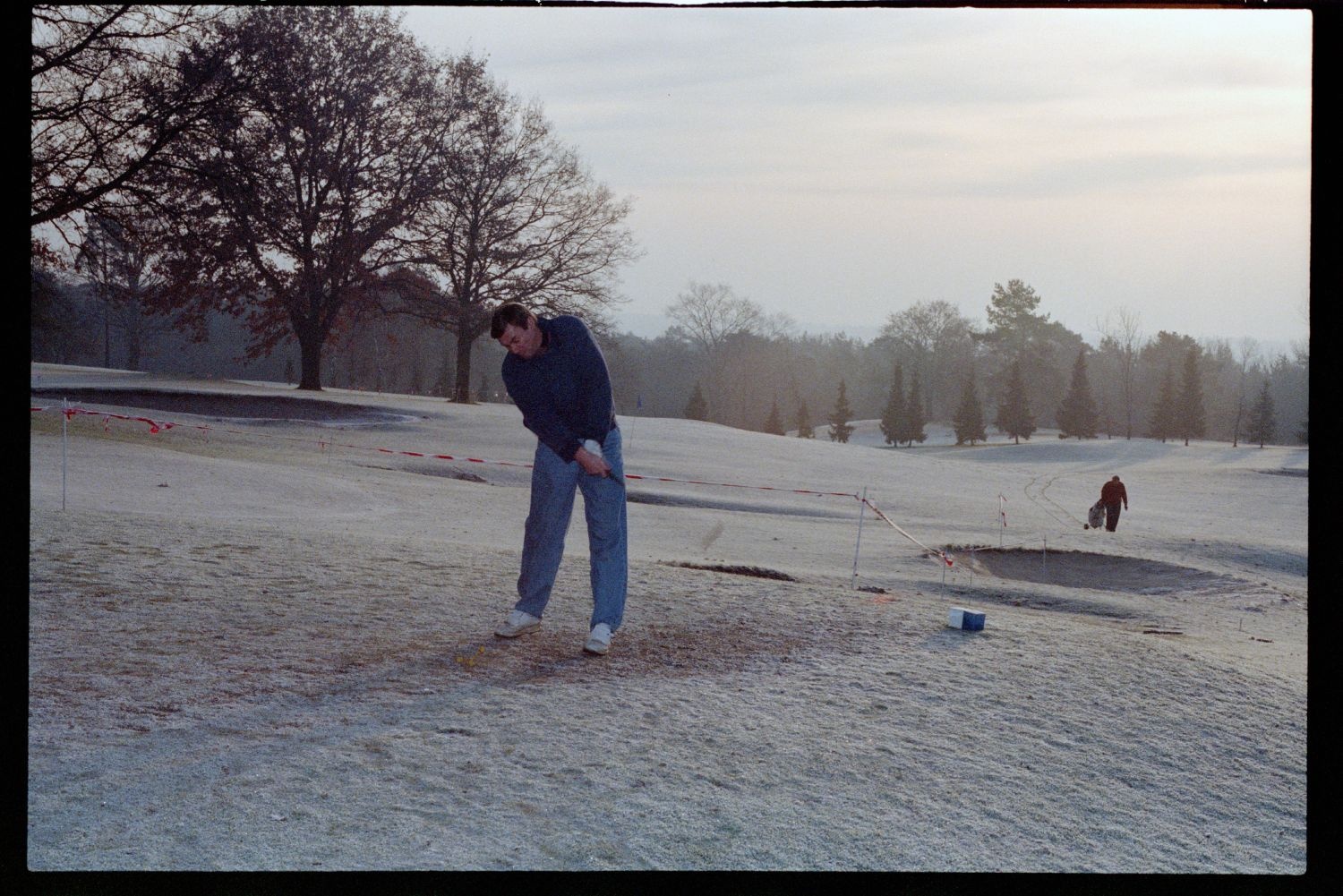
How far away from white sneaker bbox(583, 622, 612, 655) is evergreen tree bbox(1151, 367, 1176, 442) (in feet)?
25.5

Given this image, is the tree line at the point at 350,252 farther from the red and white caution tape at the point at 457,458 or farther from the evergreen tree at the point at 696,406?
the red and white caution tape at the point at 457,458

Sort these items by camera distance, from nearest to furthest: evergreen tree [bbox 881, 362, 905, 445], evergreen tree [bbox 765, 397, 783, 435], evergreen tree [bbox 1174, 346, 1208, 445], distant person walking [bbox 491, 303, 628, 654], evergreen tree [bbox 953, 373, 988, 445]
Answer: distant person walking [bbox 491, 303, 628, 654]
evergreen tree [bbox 1174, 346, 1208, 445]
evergreen tree [bbox 881, 362, 905, 445]
evergreen tree [bbox 953, 373, 988, 445]
evergreen tree [bbox 765, 397, 783, 435]

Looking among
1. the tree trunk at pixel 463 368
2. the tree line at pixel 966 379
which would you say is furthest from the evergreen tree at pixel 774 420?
the tree trunk at pixel 463 368

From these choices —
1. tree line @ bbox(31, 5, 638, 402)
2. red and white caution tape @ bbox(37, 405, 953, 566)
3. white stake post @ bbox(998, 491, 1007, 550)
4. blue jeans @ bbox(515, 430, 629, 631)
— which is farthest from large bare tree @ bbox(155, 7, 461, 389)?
white stake post @ bbox(998, 491, 1007, 550)

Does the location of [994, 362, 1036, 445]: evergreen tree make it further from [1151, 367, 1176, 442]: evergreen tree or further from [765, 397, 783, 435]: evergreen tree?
[765, 397, 783, 435]: evergreen tree

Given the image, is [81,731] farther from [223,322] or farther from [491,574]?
[223,322]

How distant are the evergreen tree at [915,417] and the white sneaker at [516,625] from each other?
6614 millimetres

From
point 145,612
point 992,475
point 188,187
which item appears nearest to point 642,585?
point 145,612

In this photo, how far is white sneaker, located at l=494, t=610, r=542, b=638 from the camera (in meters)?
5.55

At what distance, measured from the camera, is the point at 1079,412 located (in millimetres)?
11992

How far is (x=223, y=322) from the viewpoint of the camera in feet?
29.9

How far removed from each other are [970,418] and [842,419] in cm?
152

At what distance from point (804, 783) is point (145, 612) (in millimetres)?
3630

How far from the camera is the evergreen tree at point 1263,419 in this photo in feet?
32.5
